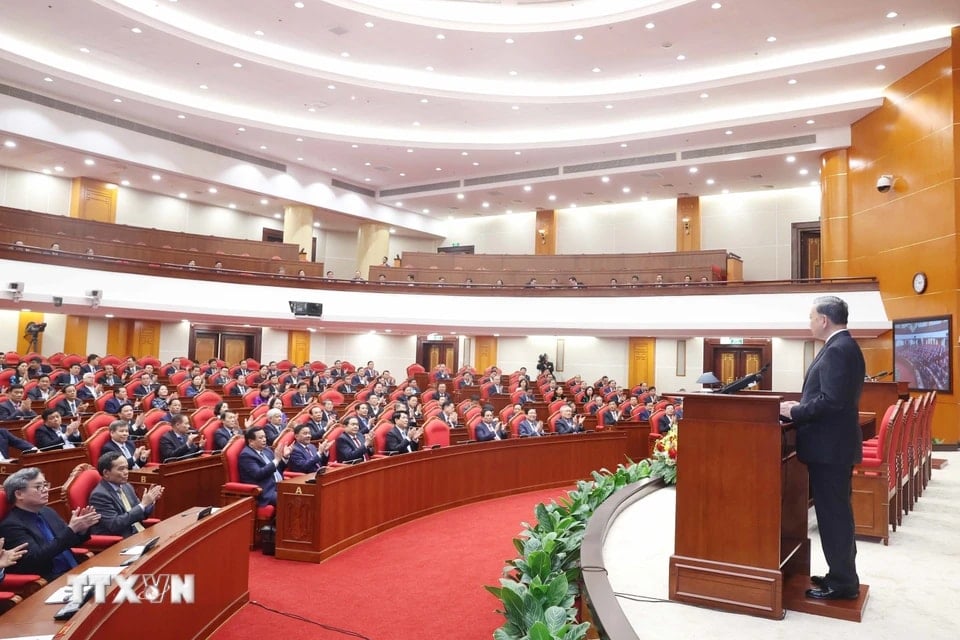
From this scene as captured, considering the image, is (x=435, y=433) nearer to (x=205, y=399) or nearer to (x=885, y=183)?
(x=205, y=399)

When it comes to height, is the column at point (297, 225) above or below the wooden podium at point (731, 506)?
above

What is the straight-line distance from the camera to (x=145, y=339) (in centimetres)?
1708

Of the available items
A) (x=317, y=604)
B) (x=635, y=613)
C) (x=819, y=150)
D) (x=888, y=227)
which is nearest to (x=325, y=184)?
(x=819, y=150)

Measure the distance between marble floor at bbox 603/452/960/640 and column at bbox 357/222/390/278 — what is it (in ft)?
63.9

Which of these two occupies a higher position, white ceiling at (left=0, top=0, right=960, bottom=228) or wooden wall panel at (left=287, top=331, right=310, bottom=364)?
white ceiling at (left=0, top=0, right=960, bottom=228)

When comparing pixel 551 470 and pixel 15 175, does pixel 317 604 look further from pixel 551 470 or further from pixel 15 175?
pixel 15 175

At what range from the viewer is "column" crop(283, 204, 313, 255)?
68.2 ft

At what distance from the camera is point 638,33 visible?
1319 cm

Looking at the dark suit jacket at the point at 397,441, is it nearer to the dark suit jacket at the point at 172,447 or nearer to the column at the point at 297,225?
the dark suit jacket at the point at 172,447

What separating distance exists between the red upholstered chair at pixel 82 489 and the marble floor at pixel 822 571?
2993 millimetres

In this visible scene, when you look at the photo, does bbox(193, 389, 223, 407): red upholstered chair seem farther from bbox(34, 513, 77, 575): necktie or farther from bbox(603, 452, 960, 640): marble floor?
bbox(603, 452, 960, 640): marble floor

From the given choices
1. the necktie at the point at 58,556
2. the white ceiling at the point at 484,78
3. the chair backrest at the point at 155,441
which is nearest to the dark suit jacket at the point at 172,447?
the chair backrest at the point at 155,441

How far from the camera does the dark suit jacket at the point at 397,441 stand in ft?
23.8

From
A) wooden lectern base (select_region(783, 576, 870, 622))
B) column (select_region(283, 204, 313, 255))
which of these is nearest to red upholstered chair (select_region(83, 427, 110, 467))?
wooden lectern base (select_region(783, 576, 870, 622))
